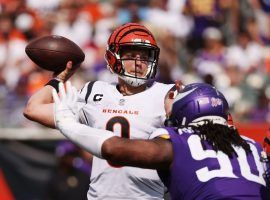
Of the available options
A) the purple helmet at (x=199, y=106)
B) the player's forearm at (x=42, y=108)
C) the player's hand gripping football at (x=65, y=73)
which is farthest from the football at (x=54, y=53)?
the purple helmet at (x=199, y=106)

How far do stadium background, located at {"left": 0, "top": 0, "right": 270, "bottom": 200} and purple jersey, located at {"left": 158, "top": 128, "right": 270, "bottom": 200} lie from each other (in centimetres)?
467

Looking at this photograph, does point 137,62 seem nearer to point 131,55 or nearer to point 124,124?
point 131,55

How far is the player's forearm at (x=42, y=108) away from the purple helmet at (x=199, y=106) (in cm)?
113

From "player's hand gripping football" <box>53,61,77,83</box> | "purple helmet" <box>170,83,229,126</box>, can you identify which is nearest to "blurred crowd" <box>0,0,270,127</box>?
"player's hand gripping football" <box>53,61,77,83</box>

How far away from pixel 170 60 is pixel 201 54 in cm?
49

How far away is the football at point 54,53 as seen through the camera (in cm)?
479

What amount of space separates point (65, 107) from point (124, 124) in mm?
1028

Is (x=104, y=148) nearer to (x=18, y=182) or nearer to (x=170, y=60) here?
(x=18, y=182)

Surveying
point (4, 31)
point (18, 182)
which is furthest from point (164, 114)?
point (4, 31)

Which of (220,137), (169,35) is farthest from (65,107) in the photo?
(169,35)

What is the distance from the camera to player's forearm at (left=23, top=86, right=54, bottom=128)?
14.9 feet

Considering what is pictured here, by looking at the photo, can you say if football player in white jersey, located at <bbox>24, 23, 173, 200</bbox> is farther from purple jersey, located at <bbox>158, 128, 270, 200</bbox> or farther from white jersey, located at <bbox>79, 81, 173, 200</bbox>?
purple jersey, located at <bbox>158, 128, 270, 200</bbox>

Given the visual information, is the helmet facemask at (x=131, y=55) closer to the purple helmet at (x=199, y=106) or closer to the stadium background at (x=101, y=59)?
the purple helmet at (x=199, y=106)

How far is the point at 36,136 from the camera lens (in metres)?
8.91
